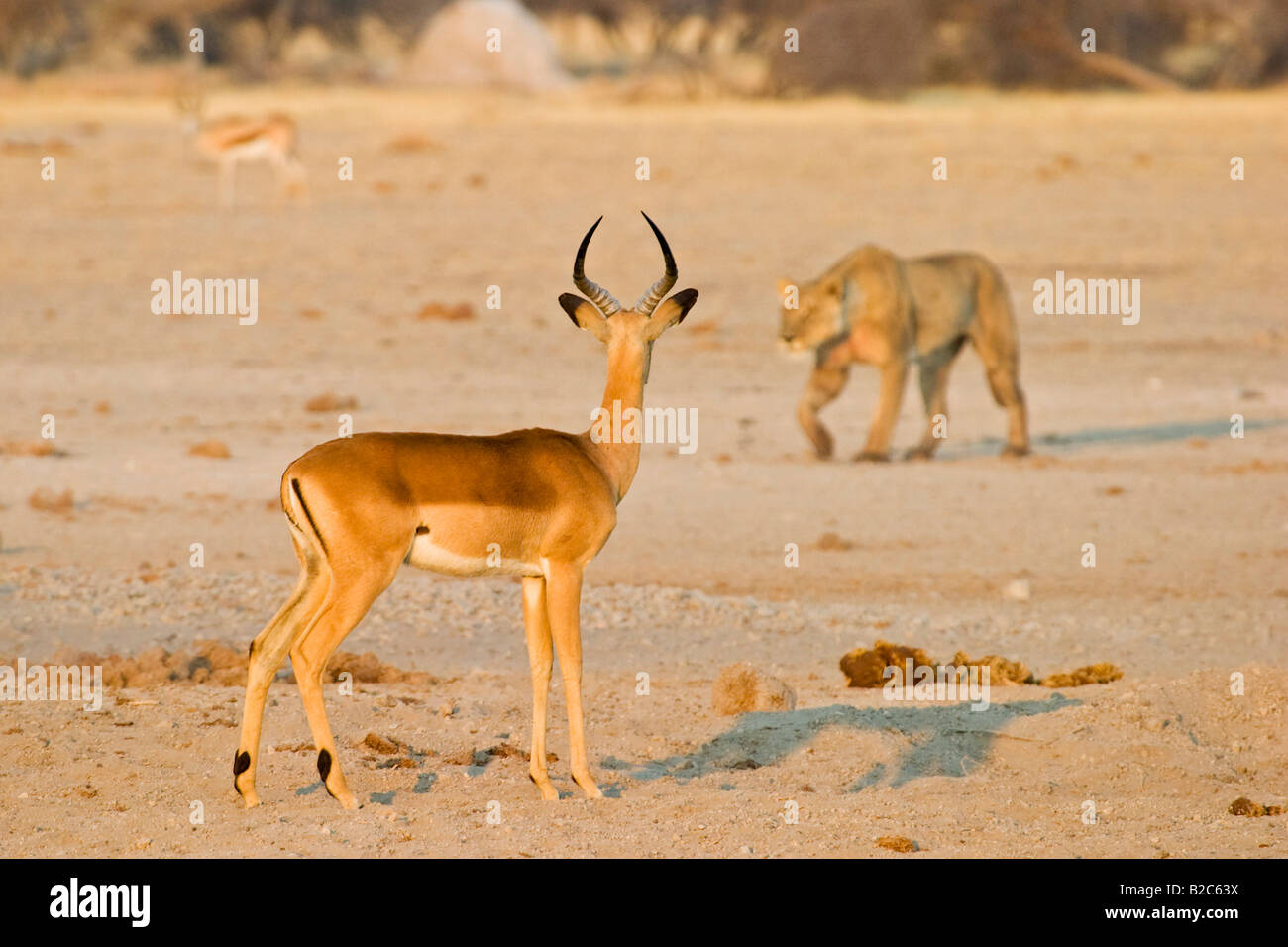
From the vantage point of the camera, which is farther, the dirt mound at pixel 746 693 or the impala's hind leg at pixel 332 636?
the dirt mound at pixel 746 693

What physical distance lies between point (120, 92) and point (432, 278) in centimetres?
2127

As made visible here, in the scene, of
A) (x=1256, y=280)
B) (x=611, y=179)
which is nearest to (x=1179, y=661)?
(x=1256, y=280)

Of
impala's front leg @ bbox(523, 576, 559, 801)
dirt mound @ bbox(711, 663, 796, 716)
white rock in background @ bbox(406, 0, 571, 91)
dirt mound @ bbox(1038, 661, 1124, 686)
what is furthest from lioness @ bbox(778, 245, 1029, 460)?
white rock in background @ bbox(406, 0, 571, 91)

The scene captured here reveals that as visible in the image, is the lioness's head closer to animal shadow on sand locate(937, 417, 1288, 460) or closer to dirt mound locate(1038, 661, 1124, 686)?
animal shadow on sand locate(937, 417, 1288, 460)

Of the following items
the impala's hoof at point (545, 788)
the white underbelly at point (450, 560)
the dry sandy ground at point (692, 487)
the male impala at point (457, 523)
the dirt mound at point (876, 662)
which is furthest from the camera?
the dirt mound at point (876, 662)

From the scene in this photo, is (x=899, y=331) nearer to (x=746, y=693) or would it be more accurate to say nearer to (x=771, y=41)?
(x=746, y=693)

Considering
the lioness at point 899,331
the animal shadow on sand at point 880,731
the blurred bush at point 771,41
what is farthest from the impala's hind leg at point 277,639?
the blurred bush at point 771,41

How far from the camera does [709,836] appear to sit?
6555 mm

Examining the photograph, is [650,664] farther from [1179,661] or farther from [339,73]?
[339,73]

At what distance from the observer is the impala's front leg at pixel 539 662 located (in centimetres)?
711

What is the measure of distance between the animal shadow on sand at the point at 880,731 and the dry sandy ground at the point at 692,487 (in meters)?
0.02

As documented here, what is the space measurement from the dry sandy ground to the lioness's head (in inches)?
34.6

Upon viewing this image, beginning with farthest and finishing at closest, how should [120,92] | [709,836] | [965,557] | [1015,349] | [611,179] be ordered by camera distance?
[120,92], [611,179], [1015,349], [965,557], [709,836]

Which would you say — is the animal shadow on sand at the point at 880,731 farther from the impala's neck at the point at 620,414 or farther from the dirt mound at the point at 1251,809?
the impala's neck at the point at 620,414
